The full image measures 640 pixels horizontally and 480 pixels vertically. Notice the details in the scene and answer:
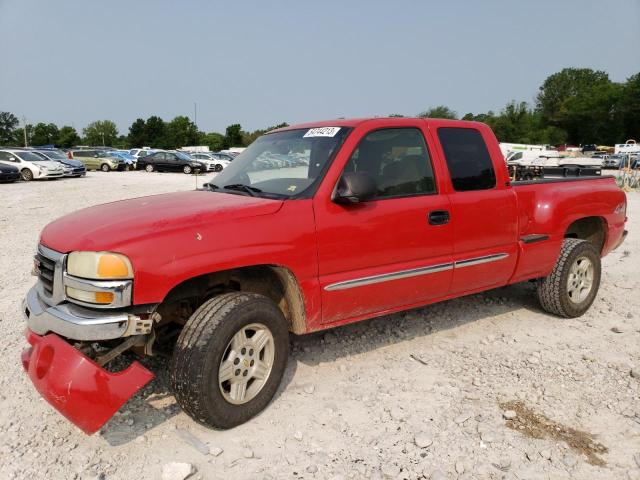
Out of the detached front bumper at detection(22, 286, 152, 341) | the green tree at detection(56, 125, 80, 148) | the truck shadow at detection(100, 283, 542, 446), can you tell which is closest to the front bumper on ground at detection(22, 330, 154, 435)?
the detached front bumper at detection(22, 286, 152, 341)

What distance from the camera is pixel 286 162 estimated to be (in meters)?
3.70

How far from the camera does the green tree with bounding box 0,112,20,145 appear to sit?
97.3 m

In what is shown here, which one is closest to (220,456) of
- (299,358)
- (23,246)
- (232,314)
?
(232,314)

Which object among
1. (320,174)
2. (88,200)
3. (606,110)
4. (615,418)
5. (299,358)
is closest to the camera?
(615,418)

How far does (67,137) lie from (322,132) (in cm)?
10886

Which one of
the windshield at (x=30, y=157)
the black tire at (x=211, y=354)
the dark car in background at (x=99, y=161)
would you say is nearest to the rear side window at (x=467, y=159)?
the black tire at (x=211, y=354)

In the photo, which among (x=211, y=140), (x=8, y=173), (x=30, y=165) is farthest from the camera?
(x=211, y=140)

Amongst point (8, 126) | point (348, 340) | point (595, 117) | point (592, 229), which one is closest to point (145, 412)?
point (348, 340)

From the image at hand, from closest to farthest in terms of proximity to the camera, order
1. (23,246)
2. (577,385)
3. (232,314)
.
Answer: (232,314), (577,385), (23,246)

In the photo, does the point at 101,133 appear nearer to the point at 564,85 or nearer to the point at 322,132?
the point at 564,85

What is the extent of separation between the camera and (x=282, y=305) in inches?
133

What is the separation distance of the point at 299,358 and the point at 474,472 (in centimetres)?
168

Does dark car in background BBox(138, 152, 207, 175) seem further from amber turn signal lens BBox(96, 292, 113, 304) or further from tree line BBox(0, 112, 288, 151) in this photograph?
tree line BBox(0, 112, 288, 151)

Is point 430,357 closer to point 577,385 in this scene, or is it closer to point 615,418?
point 577,385
